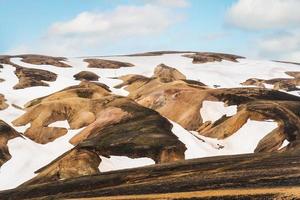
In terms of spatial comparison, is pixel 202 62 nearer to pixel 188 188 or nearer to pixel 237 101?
pixel 237 101

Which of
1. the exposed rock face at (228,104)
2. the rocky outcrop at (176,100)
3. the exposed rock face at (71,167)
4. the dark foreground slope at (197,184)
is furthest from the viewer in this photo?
the rocky outcrop at (176,100)

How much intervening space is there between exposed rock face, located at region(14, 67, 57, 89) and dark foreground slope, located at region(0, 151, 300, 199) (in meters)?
80.6

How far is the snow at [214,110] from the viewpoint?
77188 millimetres

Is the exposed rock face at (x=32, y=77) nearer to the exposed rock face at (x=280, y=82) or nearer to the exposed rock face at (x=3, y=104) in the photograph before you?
the exposed rock face at (x=3, y=104)

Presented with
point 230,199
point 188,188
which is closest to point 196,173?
point 188,188

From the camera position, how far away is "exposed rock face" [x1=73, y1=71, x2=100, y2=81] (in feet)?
423

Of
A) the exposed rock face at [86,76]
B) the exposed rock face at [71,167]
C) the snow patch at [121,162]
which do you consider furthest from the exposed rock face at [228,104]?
the exposed rock face at [86,76]

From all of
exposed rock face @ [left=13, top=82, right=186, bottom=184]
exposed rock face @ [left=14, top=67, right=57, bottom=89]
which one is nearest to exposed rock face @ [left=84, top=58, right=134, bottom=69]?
exposed rock face @ [left=14, top=67, right=57, bottom=89]

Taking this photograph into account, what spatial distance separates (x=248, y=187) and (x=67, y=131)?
5403 centimetres

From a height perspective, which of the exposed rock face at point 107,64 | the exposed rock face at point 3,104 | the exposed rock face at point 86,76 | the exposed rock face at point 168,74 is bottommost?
the exposed rock face at point 3,104

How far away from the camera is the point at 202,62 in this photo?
540 ft

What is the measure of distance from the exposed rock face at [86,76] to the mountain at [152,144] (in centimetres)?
1339

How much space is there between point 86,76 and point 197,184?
103 metres

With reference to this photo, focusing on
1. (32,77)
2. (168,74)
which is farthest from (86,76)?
(168,74)
